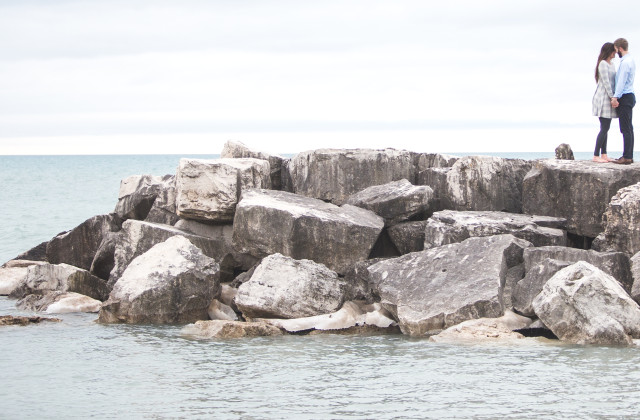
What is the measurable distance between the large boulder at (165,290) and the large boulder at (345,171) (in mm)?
2560

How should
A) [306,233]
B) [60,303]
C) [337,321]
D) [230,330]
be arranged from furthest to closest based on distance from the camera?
[60,303] < [306,233] < [337,321] < [230,330]

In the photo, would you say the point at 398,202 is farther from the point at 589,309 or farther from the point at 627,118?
the point at 589,309

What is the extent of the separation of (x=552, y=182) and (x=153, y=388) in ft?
21.4

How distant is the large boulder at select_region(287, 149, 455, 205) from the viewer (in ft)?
45.4

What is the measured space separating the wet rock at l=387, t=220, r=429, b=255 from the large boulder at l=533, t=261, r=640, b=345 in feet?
9.26

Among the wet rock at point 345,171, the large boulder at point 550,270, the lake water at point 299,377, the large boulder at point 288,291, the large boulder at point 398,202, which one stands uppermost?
the wet rock at point 345,171

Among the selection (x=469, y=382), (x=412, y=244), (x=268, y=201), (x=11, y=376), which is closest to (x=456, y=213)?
(x=412, y=244)

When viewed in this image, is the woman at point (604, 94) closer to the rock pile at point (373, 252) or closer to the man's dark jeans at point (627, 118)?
the man's dark jeans at point (627, 118)

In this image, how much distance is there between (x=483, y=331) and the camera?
10250mm

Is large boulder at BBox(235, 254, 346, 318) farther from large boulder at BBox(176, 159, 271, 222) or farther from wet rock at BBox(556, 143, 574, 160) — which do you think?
wet rock at BBox(556, 143, 574, 160)

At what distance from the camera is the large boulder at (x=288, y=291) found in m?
11.3

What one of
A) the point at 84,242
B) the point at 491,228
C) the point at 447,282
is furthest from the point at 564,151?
the point at 84,242

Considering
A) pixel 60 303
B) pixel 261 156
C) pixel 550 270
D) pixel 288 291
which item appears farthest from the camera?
pixel 261 156

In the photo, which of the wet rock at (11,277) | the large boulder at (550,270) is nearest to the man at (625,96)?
the large boulder at (550,270)
